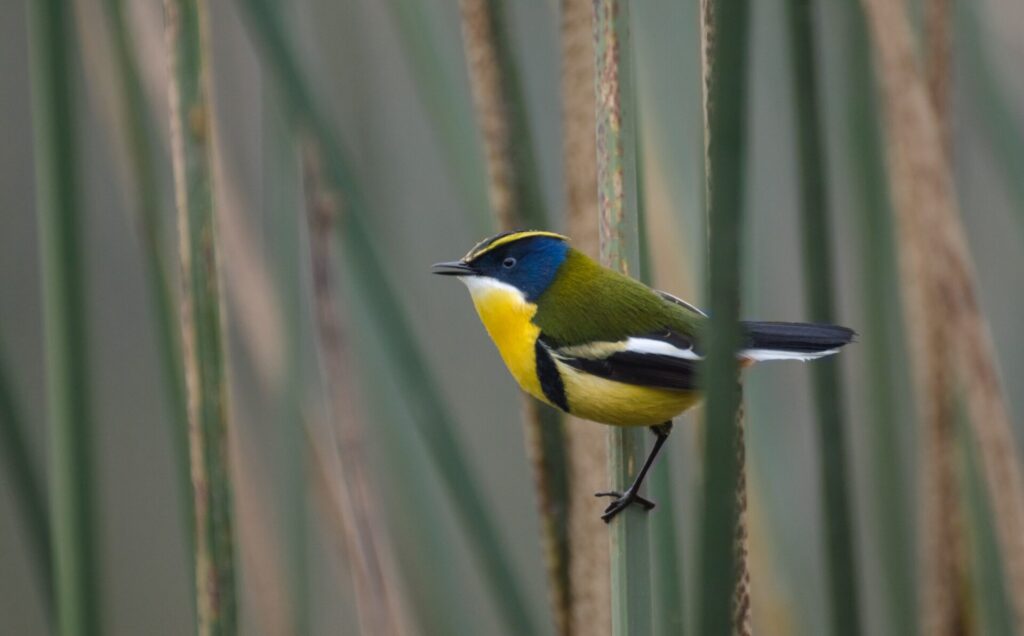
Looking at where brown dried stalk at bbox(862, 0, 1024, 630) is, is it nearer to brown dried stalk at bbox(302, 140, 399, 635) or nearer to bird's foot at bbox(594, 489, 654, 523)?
bird's foot at bbox(594, 489, 654, 523)

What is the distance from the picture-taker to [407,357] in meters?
1.78

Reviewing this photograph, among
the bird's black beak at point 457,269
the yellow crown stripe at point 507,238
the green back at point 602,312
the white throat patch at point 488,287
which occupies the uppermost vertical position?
the yellow crown stripe at point 507,238

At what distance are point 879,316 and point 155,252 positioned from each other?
110 centimetres

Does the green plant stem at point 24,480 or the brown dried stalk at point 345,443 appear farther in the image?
the brown dried stalk at point 345,443

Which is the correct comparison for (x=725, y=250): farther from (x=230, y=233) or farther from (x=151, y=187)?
(x=230, y=233)

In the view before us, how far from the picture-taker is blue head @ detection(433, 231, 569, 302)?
72.9 inches

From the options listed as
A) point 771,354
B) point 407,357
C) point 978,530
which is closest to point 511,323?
point 407,357

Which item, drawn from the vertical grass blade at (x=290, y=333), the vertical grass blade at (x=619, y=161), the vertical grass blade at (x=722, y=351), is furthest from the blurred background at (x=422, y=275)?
the vertical grass blade at (x=722, y=351)

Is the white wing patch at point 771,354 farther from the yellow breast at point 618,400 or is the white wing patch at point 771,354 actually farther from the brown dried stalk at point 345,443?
the brown dried stalk at point 345,443

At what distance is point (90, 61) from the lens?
2.23 m

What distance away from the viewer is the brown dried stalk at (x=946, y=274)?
170 centimetres

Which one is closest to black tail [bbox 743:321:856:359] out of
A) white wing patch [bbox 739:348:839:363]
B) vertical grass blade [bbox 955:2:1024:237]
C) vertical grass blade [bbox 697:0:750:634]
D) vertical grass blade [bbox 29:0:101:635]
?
white wing patch [bbox 739:348:839:363]

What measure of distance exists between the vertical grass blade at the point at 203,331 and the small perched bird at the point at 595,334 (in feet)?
1.49

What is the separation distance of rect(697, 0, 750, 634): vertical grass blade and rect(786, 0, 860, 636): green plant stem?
0.48m
